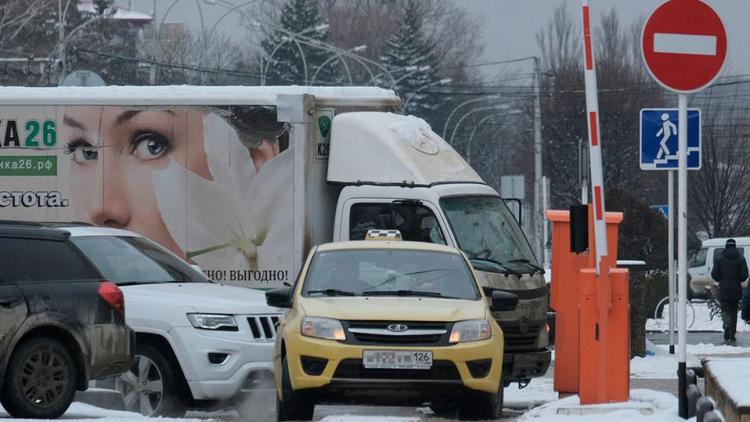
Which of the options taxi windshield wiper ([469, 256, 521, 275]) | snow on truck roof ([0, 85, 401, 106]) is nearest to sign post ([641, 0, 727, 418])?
taxi windshield wiper ([469, 256, 521, 275])

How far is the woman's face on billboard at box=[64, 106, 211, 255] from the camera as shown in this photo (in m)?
17.1

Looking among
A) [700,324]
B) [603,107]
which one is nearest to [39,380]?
[700,324]

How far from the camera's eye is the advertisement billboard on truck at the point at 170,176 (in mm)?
16859

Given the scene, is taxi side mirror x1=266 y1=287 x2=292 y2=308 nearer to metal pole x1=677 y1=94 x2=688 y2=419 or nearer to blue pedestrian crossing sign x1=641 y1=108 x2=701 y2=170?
metal pole x1=677 y1=94 x2=688 y2=419

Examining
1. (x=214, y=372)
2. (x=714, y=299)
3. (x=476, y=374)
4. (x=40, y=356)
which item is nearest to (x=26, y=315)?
(x=40, y=356)

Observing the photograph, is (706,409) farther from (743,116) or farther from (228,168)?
(743,116)

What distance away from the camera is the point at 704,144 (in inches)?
2312

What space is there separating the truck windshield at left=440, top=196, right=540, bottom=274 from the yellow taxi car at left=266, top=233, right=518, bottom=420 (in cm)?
315

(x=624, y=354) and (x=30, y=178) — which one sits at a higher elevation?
(x=30, y=178)

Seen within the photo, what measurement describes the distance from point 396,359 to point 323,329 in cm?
58

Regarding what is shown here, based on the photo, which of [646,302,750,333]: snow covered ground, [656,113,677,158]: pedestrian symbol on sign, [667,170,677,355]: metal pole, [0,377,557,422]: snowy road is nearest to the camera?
[0,377,557,422]: snowy road

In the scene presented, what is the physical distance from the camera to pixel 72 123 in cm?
1734

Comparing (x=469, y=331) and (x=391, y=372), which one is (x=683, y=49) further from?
(x=391, y=372)

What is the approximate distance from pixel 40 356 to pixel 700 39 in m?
5.21
